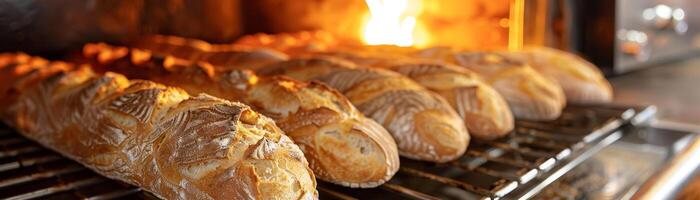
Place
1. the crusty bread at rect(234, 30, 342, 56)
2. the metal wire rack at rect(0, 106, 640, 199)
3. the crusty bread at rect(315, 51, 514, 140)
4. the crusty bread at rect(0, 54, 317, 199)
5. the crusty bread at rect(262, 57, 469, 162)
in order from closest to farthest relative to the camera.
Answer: the crusty bread at rect(0, 54, 317, 199)
the metal wire rack at rect(0, 106, 640, 199)
the crusty bread at rect(262, 57, 469, 162)
the crusty bread at rect(315, 51, 514, 140)
the crusty bread at rect(234, 30, 342, 56)

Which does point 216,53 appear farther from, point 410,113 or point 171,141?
point 171,141

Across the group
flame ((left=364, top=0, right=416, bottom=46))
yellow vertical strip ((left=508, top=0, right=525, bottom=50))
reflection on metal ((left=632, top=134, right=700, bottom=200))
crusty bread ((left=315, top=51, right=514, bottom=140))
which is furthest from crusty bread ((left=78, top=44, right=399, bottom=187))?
flame ((left=364, top=0, right=416, bottom=46))

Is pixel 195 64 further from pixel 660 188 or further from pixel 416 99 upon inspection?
pixel 660 188

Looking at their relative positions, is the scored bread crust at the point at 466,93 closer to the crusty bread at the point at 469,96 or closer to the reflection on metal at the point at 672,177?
the crusty bread at the point at 469,96

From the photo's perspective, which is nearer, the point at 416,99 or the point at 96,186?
the point at 96,186

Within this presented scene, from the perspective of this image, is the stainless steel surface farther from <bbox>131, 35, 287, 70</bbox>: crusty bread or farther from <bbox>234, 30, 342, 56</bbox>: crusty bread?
<bbox>234, 30, 342, 56</bbox>: crusty bread

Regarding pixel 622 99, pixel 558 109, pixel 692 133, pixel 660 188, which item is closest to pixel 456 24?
pixel 622 99

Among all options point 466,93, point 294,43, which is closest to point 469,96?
point 466,93
